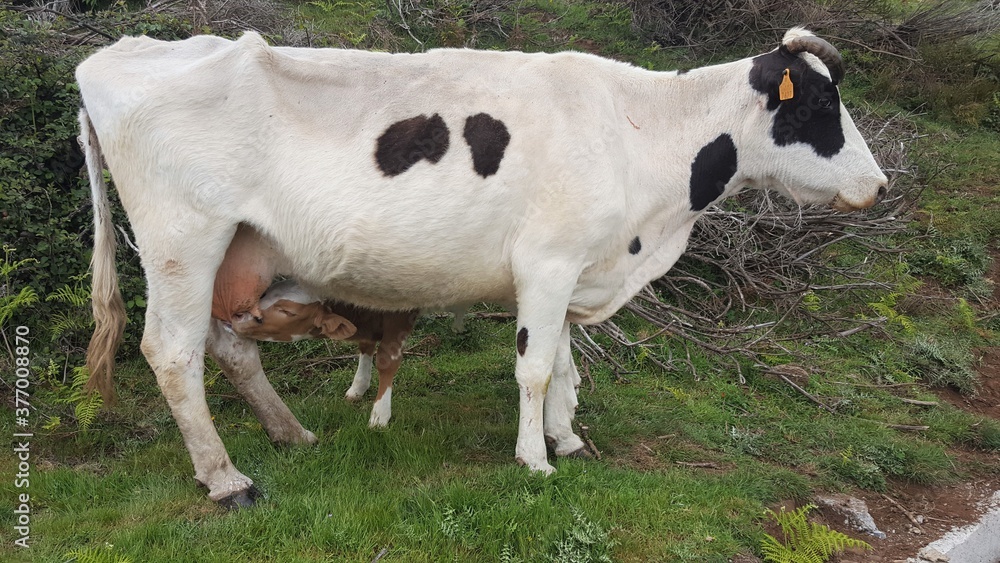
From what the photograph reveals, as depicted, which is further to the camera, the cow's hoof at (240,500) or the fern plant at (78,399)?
the fern plant at (78,399)

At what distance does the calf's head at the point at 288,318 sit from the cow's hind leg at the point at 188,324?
1.51ft

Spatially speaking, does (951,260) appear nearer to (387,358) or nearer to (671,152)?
(671,152)

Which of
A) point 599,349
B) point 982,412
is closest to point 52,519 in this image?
point 599,349

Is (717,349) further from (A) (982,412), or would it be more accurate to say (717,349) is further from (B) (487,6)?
(B) (487,6)

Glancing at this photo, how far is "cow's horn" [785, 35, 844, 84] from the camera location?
4809 millimetres

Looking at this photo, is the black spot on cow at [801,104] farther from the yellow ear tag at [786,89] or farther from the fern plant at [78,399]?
the fern plant at [78,399]

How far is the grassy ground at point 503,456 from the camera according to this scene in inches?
160

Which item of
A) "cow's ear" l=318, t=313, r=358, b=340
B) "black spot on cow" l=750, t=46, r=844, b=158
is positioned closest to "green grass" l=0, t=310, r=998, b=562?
"cow's ear" l=318, t=313, r=358, b=340

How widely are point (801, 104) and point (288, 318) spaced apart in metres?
3.68

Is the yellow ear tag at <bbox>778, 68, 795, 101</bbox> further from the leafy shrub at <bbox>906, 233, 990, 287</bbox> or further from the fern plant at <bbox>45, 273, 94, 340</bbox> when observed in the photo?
the leafy shrub at <bbox>906, 233, 990, 287</bbox>

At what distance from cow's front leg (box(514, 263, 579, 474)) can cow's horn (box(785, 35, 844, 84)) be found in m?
2.07

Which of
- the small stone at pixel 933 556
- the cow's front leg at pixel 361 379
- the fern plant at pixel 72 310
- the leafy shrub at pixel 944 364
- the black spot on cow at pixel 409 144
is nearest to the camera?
the black spot on cow at pixel 409 144

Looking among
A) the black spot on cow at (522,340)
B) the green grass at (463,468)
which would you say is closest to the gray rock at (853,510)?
the green grass at (463,468)

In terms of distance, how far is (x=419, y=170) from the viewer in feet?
14.4
